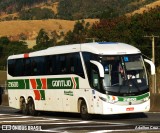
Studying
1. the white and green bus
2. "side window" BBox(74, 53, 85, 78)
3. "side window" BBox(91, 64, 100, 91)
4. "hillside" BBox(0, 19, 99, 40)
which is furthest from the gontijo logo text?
"hillside" BBox(0, 19, 99, 40)

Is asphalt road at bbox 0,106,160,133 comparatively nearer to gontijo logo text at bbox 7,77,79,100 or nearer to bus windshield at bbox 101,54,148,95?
bus windshield at bbox 101,54,148,95

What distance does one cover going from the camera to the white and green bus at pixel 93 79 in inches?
955

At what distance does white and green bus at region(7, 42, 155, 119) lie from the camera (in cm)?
2425

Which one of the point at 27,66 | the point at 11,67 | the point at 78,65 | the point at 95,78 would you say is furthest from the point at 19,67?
the point at 95,78

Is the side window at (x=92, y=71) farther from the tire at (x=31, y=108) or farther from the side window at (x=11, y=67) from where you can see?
the side window at (x=11, y=67)

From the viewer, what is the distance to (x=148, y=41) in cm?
7925

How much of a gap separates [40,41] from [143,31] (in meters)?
57.1

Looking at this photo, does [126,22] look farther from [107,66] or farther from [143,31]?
[107,66]

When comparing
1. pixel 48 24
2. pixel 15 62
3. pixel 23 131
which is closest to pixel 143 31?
pixel 15 62

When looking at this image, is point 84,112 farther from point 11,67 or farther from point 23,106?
point 11,67

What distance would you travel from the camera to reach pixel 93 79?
81.6ft

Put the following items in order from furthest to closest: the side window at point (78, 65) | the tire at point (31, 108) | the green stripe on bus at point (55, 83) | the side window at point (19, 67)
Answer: the side window at point (19, 67), the tire at point (31, 108), the green stripe on bus at point (55, 83), the side window at point (78, 65)

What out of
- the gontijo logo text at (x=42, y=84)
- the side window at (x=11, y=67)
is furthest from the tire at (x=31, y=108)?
the side window at (x=11, y=67)

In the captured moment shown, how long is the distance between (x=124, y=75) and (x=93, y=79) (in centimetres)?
137
